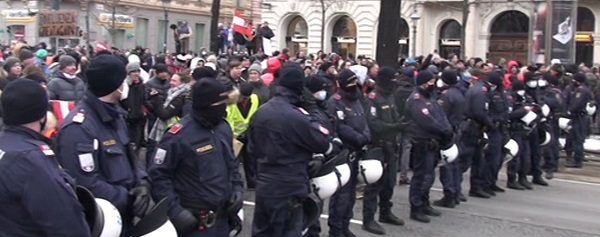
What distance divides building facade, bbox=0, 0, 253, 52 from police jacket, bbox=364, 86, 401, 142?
3602 centimetres

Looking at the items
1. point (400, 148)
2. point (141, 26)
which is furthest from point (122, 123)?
point (141, 26)

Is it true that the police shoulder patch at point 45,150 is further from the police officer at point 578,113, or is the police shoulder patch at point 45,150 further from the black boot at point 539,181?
the police officer at point 578,113

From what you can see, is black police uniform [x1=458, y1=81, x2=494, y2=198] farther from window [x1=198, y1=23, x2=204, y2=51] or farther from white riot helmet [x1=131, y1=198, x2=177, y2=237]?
window [x1=198, y1=23, x2=204, y2=51]

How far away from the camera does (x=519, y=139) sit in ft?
37.3

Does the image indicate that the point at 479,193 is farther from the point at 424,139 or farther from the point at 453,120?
the point at 424,139

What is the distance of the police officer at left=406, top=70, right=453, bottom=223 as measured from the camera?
8.97 meters

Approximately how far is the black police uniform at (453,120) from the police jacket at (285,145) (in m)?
4.18

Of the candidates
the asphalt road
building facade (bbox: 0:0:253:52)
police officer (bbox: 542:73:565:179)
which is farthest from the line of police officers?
building facade (bbox: 0:0:253:52)

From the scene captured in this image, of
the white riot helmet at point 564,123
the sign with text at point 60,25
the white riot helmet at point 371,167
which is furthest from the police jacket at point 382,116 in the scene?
the sign with text at point 60,25

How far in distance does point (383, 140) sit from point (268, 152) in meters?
3.00

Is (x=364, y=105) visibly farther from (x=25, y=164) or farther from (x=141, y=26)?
(x=141, y=26)

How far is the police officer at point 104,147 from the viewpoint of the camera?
4.04 meters

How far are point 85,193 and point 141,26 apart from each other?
5041 cm

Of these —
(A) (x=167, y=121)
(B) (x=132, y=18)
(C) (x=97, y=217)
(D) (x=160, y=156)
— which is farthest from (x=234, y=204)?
(B) (x=132, y=18)
